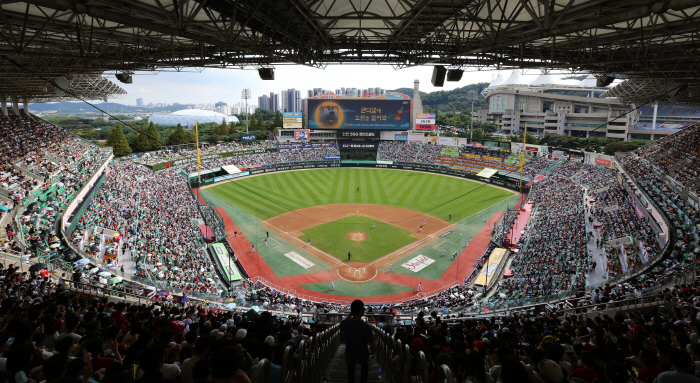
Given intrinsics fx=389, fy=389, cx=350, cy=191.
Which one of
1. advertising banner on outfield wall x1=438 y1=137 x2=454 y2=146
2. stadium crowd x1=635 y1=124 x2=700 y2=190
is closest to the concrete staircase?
stadium crowd x1=635 y1=124 x2=700 y2=190

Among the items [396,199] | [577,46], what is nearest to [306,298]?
[577,46]

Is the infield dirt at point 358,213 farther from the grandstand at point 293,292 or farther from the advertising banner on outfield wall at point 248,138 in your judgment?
the advertising banner on outfield wall at point 248,138

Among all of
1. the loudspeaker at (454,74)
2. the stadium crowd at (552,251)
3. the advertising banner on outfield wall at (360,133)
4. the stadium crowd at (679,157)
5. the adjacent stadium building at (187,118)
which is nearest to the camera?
the loudspeaker at (454,74)

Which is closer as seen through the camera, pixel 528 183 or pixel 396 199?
pixel 396 199

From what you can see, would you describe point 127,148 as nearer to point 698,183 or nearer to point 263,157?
point 263,157

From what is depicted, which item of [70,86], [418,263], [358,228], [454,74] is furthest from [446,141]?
[70,86]

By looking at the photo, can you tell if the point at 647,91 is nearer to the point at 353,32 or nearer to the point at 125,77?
the point at 353,32

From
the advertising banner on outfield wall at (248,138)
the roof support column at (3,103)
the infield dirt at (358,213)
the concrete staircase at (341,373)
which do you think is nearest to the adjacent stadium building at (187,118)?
the advertising banner on outfield wall at (248,138)
